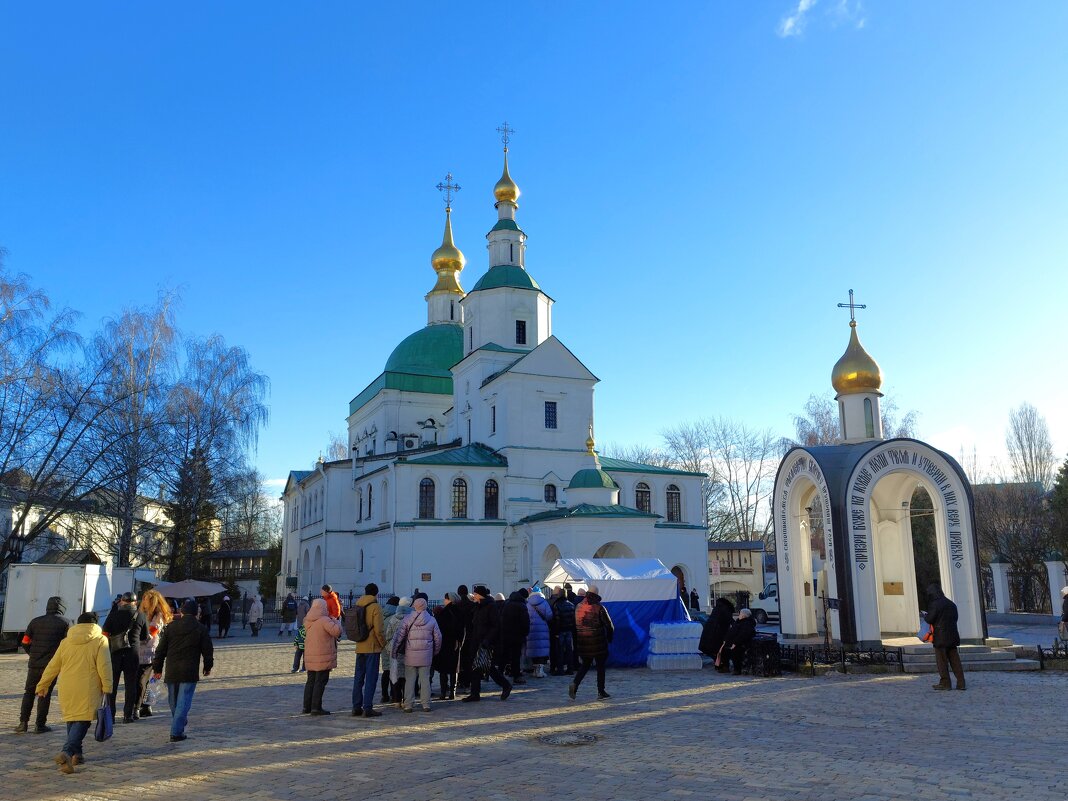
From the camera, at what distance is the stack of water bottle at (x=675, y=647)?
16.7 m

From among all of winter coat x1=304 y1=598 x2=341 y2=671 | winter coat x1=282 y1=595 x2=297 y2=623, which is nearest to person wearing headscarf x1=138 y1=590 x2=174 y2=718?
winter coat x1=304 y1=598 x2=341 y2=671

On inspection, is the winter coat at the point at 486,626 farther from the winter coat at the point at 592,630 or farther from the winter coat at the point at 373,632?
the winter coat at the point at 373,632

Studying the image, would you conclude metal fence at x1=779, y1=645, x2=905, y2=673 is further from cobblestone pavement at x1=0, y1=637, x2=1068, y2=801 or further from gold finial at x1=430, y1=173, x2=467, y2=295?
gold finial at x1=430, y1=173, x2=467, y2=295

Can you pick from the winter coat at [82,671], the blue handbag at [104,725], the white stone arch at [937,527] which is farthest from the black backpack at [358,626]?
the white stone arch at [937,527]

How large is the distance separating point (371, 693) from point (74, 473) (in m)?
17.2

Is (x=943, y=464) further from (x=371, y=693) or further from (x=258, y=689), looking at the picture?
(x=258, y=689)

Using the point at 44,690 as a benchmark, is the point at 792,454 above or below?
above

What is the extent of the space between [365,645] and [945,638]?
882cm

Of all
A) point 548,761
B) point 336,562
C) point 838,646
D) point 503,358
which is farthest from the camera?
point 336,562

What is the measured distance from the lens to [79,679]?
→ 8.23 meters

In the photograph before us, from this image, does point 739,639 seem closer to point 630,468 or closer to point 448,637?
point 448,637

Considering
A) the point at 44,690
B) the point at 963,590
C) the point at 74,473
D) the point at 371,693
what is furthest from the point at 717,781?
the point at 74,473

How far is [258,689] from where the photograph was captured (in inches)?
579

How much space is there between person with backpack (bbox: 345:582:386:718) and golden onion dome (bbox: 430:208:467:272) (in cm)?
4278
